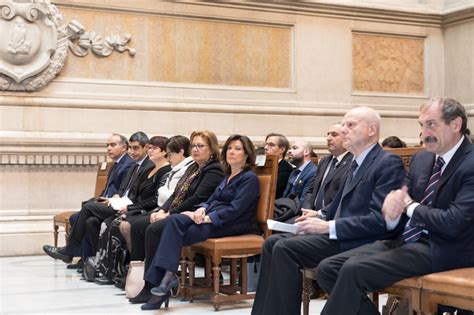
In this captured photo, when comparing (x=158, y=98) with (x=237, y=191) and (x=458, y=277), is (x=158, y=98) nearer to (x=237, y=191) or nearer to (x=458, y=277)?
(x=237, y=191)

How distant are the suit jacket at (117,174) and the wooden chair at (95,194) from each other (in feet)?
0.92

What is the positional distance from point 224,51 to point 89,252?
396 cm

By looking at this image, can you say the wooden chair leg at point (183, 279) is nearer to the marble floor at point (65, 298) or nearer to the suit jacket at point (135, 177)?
the marble floor at point (65, 298)

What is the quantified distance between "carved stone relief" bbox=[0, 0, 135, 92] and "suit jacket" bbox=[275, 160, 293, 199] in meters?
3.72

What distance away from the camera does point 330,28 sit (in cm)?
1225

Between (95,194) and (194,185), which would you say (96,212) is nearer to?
(95,194)

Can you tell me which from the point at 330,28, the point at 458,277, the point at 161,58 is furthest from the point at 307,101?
Result: the point at 458,277

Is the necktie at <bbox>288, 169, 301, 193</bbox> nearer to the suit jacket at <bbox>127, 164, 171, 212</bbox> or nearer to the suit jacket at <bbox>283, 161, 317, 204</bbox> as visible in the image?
the suit jacket at <bbox>283, 161, 317, 204</bbox>

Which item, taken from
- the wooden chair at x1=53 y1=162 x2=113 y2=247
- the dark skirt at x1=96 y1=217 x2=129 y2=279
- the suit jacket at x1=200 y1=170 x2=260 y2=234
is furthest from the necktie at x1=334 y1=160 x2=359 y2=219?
the wooden chair at x1=53 y1=162 x2=113 y2=247

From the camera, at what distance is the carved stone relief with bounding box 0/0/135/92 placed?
10.1 metres

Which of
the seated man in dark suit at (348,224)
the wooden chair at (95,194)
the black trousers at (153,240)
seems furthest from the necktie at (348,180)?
Result: the wooden chair at (95,194)

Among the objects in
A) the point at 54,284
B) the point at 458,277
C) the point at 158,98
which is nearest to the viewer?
the point at 458,277

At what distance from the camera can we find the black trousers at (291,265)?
4.95 m

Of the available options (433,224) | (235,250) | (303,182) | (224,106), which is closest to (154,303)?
(235,250)
